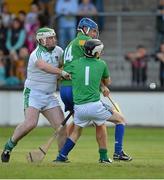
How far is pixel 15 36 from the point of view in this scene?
1001 inches

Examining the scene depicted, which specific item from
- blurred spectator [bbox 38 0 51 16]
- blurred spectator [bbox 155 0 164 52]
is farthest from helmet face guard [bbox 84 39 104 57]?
blurred spectator [bbox 38 0 51 16]

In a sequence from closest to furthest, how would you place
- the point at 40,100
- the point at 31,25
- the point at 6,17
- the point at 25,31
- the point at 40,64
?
the point at 40,64
the point at 40,100
the point at 25,31
the point at 31,25
the point at 6,17

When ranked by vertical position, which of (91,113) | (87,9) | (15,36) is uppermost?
(87,9)

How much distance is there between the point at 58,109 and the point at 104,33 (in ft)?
38.2

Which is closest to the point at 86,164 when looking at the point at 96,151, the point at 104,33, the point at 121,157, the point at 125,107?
the point at 121,157

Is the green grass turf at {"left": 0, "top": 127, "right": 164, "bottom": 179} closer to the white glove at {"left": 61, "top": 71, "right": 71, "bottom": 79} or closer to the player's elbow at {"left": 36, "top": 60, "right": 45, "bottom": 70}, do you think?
the white glove at {"left": 61, "top": 71, "right": 71, "bottom": 79}

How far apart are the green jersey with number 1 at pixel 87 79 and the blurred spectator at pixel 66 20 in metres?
10.9

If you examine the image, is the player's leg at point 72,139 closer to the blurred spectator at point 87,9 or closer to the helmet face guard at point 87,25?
the helmet face guard at point 87,25

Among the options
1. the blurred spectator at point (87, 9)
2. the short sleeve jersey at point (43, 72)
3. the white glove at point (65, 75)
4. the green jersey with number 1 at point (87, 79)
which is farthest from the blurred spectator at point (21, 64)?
the green jersey with number 1 at point (87, 79)

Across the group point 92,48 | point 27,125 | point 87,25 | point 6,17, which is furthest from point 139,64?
point 92,48

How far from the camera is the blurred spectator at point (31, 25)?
2545 centimetres

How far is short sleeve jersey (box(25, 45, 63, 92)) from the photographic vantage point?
583 inches

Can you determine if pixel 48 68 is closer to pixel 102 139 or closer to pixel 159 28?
pixel 102 139

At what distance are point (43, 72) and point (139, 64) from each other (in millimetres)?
9751
